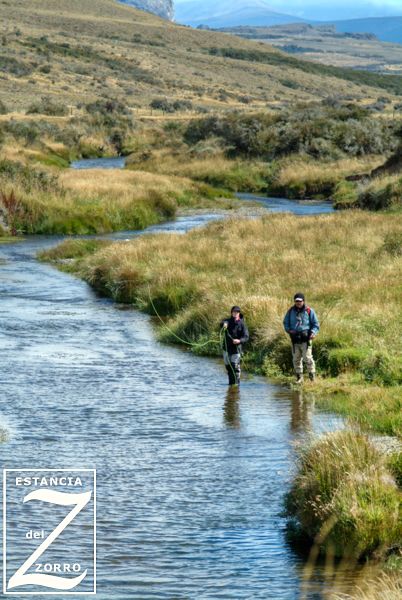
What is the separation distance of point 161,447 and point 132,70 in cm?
14242

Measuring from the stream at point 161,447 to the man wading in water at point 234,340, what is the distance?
0.38 metres

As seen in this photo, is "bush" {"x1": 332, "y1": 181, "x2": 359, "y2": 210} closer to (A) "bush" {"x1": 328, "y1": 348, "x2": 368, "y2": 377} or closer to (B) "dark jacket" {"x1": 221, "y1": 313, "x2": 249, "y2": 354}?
(A) "bush" {"x1": 328, "y1": 348, "x2": 368, "y2": 377}

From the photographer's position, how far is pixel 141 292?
2898 centimetres

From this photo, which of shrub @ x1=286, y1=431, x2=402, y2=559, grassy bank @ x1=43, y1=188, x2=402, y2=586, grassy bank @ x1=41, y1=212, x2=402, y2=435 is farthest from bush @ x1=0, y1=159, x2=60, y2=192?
shrub @ x1=286, y1=431, x2=402, y2=559

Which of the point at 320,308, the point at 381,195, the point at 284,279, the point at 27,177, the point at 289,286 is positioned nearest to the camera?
the point at 320,308

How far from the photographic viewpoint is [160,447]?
16.1 metres

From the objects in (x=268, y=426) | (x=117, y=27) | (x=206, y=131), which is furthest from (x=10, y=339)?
(x=117, y=27)

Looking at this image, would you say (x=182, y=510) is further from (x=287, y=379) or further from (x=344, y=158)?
(x=344, y=158)

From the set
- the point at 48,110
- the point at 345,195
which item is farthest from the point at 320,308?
the point at 48,110

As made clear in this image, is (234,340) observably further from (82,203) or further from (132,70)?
(132,70)

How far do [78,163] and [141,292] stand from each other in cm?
4119
